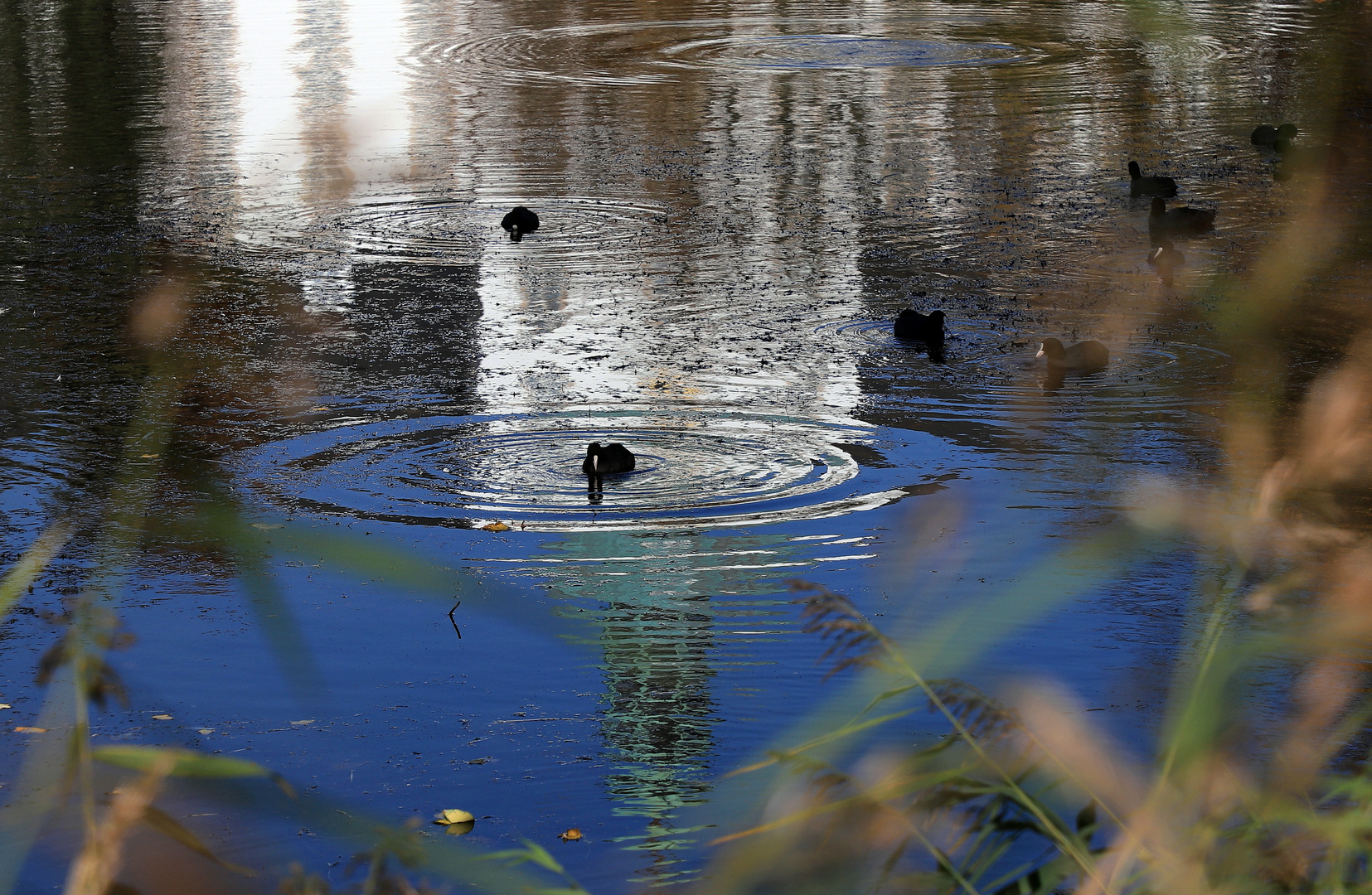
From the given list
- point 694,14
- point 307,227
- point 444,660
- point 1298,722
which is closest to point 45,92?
point 307,227

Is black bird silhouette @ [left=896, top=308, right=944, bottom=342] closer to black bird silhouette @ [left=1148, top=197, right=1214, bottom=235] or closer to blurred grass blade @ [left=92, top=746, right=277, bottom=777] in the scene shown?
black bird silhouette @ [left=1148, top=197, right=1214, bottom=235]

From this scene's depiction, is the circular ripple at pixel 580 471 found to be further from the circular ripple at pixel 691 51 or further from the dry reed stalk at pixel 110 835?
the circular ripple at pixel 691 51

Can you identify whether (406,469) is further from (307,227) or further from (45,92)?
Answer: (45,92)

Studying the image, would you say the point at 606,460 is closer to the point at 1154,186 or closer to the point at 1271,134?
the point at 1154,186

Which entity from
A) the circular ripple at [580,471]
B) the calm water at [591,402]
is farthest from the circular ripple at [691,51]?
the circular ripple at [580,471]

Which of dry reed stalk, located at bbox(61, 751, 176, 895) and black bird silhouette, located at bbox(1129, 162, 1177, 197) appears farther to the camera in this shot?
black bird silhouette, located at bbox(1129, 162, 1177, 197)

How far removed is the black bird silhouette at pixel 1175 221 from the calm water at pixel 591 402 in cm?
16

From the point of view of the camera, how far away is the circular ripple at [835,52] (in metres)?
23.2

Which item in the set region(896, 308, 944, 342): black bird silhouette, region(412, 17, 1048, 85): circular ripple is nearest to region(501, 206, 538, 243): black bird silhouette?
region(896, 308, 944, 342): black bird silhouette

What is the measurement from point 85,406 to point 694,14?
889 inches

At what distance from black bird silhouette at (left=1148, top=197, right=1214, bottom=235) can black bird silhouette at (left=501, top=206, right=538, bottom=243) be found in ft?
16.0

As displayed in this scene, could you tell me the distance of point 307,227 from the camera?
13.8 metres

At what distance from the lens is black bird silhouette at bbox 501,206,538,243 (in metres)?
13.4

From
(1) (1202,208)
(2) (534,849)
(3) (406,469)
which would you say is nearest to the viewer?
(2) (534,849)
